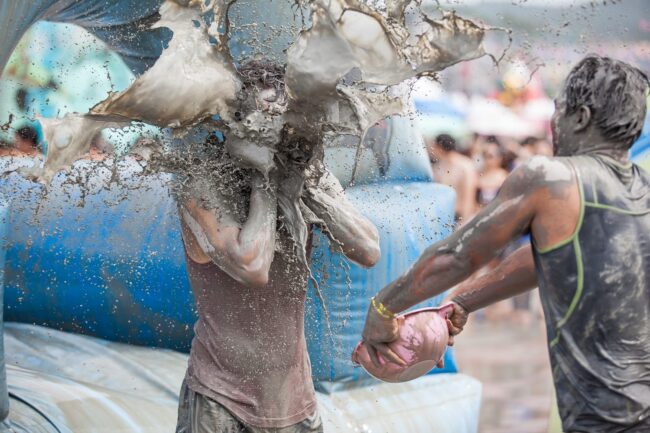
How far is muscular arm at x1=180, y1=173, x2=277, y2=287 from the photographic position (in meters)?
2.36

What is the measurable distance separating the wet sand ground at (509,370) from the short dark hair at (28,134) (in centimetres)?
268

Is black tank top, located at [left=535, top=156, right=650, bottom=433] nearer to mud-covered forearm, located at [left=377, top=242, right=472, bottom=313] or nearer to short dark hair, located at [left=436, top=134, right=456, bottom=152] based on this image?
mud-covered forearm, located at [left=377, top=242, right=472, bottom=313]

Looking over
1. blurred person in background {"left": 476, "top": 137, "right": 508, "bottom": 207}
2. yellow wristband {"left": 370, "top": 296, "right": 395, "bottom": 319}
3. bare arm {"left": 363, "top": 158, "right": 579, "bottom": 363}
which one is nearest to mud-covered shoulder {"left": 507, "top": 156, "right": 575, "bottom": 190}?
bare arm {"left": 363, "top": 158, "right": 579, "bottom": 363}

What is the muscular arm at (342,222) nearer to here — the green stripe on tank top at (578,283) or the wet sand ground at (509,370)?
the green stripe on tank top at (578,283)

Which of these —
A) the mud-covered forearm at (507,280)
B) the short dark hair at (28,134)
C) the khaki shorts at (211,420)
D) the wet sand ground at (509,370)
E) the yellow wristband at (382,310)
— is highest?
the short dark hair at (28,134)

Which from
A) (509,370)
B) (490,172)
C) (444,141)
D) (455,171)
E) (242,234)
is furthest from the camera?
(509,370)

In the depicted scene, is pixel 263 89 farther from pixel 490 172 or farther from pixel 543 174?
pixel 490 172

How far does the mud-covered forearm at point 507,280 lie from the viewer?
229cm

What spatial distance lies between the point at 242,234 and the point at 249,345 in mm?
280

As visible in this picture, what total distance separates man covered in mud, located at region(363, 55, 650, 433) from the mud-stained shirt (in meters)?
0.59

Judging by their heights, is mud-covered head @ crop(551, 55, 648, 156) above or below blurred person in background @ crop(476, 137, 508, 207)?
above

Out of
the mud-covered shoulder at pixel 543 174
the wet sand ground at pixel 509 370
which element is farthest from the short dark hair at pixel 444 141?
the mud-covered shoulder at pixel 543 174

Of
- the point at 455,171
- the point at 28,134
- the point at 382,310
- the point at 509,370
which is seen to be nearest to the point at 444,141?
the point at 455,171

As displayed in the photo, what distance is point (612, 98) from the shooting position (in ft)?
6.64
